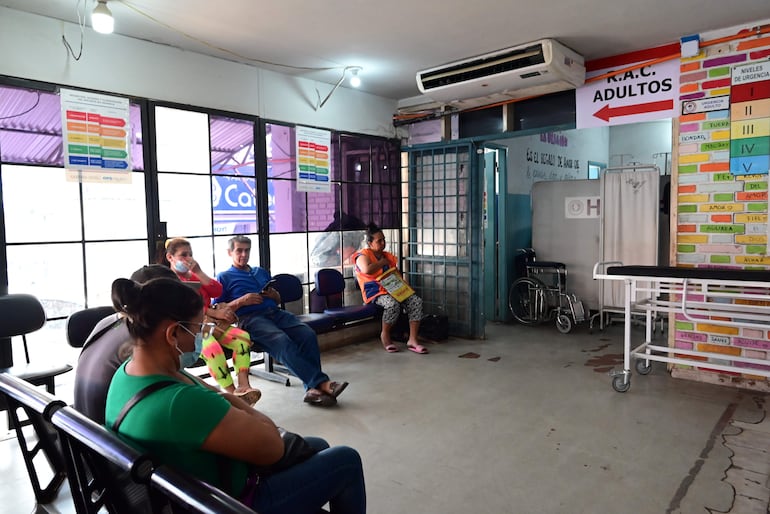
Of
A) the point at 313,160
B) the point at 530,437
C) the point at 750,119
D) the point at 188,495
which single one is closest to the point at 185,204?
the point at 313,160

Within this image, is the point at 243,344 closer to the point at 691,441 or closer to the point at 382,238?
the point at 382,238

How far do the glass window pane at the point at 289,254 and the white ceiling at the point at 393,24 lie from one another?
65.7 inches

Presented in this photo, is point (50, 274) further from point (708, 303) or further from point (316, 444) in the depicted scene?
point (708, 303)

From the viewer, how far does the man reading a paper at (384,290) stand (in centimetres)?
543

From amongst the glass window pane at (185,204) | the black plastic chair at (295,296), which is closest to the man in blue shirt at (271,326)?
the black plastic chair at (295,296)

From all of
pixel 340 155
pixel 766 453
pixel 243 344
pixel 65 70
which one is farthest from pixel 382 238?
pixel 766 453

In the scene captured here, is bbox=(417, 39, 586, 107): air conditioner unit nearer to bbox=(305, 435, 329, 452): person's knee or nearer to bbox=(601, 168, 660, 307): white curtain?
bbox=(601, 168, 660, 307): white curtain

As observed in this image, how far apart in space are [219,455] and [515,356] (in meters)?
4.12

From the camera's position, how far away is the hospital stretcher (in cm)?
360

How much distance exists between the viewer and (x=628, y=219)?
6.18 m

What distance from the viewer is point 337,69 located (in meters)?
5.10

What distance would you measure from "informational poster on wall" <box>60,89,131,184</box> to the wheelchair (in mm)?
4721

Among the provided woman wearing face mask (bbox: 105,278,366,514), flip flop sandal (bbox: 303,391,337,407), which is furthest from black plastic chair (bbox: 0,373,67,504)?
flip flop sandal (bbox: 303,391,337,407)

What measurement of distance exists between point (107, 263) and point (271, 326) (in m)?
1.35
